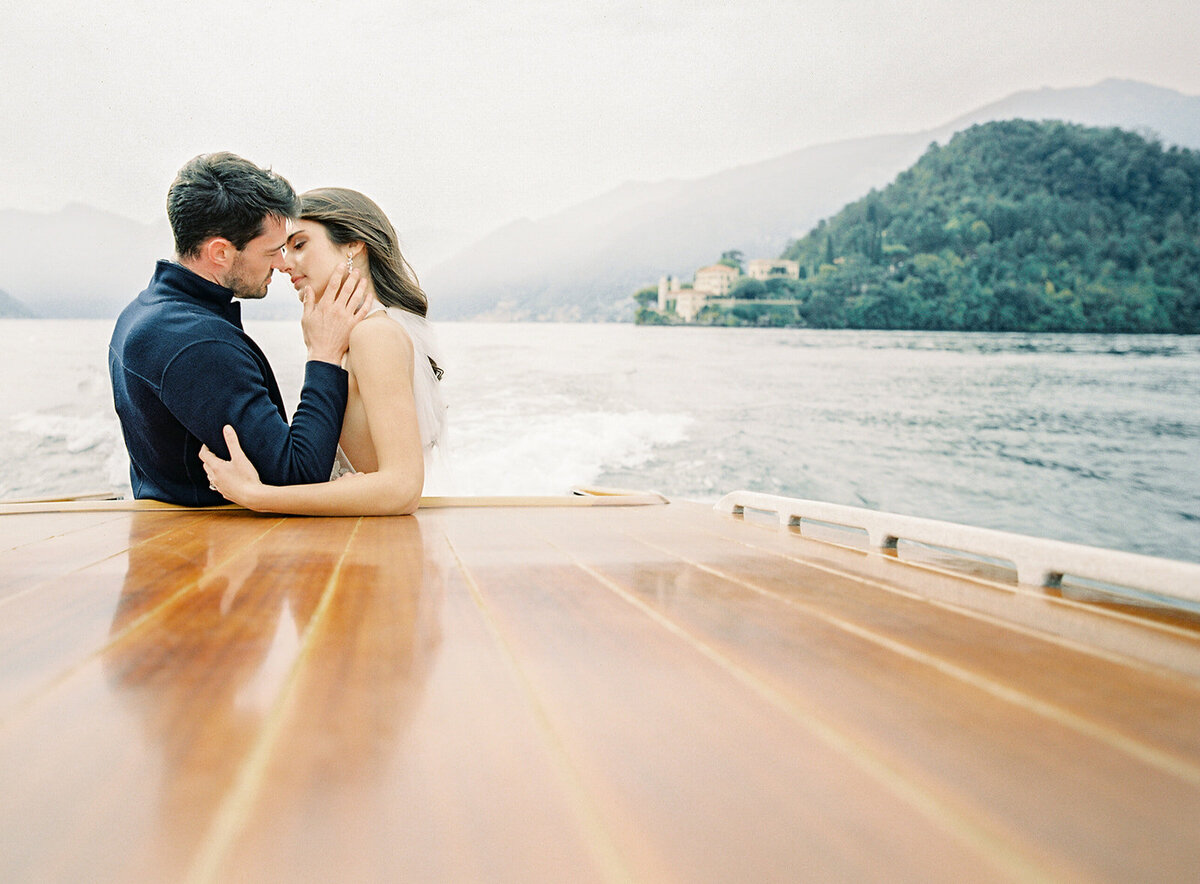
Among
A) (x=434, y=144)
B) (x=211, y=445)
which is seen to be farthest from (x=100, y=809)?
(x=434, y=144)

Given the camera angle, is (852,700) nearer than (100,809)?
No

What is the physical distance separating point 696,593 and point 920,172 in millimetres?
34460

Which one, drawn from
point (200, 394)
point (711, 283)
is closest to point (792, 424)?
point (200, 394)

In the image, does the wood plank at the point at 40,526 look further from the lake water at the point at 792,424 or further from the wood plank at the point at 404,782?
the lake water at the point at 792,424

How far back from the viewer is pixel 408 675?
54 centimetres

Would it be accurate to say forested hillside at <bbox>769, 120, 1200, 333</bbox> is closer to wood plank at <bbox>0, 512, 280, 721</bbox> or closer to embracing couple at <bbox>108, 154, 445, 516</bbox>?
embracing couple at <bbox>108, 154, 445, 516</bbox>

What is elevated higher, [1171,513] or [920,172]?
[920,172]

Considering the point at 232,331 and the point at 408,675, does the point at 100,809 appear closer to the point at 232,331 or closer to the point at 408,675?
the point at 408,675

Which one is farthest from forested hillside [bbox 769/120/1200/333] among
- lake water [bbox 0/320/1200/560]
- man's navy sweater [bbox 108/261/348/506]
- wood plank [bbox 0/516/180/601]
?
wood plank [bbox 0/516/180/601]

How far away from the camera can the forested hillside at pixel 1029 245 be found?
88.8ft

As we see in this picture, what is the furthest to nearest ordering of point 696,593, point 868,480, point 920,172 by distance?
point 920,172 < point 868,480 < point 696,593

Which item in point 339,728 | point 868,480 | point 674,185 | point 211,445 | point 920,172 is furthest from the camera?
point 674,185

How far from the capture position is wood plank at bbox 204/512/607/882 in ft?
1.01

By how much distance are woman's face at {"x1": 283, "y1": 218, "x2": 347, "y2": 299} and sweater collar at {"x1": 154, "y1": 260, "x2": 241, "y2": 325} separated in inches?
6.2
